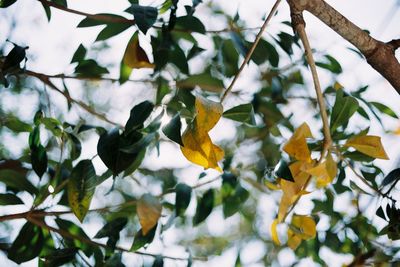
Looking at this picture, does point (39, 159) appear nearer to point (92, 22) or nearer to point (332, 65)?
point (92, 22)

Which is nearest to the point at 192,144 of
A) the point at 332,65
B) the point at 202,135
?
the point at 202,135

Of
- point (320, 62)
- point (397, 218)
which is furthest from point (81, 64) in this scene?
point (397, 218)

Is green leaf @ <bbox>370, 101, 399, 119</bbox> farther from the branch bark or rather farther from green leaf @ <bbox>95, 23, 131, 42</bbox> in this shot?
green leaf @ <bbox>95, 23, 131, 42</bbox>

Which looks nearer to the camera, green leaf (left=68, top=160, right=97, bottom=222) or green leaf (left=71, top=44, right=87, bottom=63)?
green leaf (left=68, top=160, right=97, bottom=222)

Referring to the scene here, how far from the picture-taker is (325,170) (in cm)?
66

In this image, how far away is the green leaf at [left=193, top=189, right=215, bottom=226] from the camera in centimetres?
88

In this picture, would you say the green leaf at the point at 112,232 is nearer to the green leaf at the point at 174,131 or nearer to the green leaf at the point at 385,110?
the green leaf at the point at 174,131

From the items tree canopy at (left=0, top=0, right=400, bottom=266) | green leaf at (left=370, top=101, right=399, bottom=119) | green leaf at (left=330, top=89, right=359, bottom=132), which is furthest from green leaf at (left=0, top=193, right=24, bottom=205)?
green leaf at (left=370, top=101, right=399, bottom=119)

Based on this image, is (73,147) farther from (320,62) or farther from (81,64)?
→ (320,62)

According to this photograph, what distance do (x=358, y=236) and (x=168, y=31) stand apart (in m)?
0.50

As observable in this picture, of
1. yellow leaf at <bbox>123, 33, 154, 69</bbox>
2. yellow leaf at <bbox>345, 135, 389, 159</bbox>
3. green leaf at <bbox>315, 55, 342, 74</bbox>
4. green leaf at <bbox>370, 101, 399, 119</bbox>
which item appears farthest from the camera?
green leaf at <bbox>315, 55, 342, 74</bbox>

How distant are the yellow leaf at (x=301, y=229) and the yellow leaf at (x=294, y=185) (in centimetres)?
8

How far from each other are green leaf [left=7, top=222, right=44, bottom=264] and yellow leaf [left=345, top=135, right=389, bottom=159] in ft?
1.56

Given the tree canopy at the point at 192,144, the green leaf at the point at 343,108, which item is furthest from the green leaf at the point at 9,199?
the green leaf at the point at 343,108
